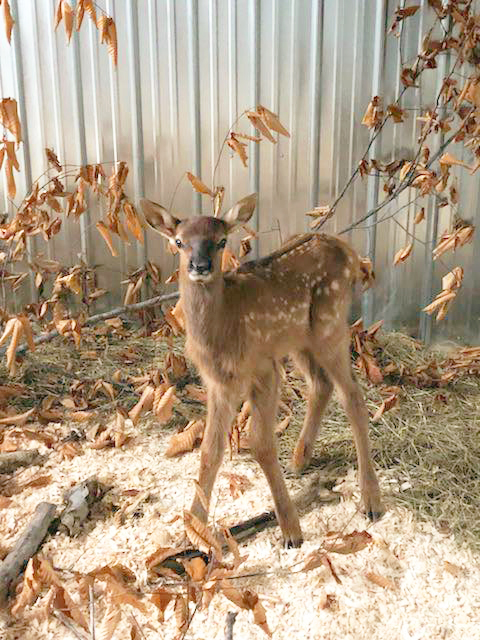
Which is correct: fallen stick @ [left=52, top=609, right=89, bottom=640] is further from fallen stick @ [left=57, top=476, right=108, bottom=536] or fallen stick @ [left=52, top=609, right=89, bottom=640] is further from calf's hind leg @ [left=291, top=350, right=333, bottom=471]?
calf's hind leg @ [left=291, top=350, right=333, bottom=471]

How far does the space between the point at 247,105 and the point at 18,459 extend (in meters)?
3.09

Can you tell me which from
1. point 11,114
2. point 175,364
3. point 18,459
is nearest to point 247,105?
point 175,364

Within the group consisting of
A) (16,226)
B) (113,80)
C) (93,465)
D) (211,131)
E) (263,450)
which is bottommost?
(93,465)

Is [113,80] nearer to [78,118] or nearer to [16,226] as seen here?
[78,118]

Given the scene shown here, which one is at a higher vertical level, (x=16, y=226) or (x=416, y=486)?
(x=16, y=226)

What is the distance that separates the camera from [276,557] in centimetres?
302

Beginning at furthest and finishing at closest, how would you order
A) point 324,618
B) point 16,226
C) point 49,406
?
point 49,406, point 16,226, point 324,618

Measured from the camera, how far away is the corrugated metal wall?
470 cm

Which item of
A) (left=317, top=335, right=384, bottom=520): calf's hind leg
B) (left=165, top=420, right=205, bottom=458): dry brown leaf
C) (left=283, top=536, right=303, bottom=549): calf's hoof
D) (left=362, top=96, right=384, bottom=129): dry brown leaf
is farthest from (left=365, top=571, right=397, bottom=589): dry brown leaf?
(left=362, top=96, right=384, bottom=129): dry brown leaf

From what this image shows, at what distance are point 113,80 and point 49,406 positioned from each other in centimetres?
261

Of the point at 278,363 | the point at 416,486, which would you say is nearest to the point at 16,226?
the point at 278,363

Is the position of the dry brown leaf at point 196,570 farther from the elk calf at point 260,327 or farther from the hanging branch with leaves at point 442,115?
the hanging branch with leaves at point 442,115

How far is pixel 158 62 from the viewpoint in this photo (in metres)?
4.89

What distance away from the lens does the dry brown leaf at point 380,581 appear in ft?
9.17
